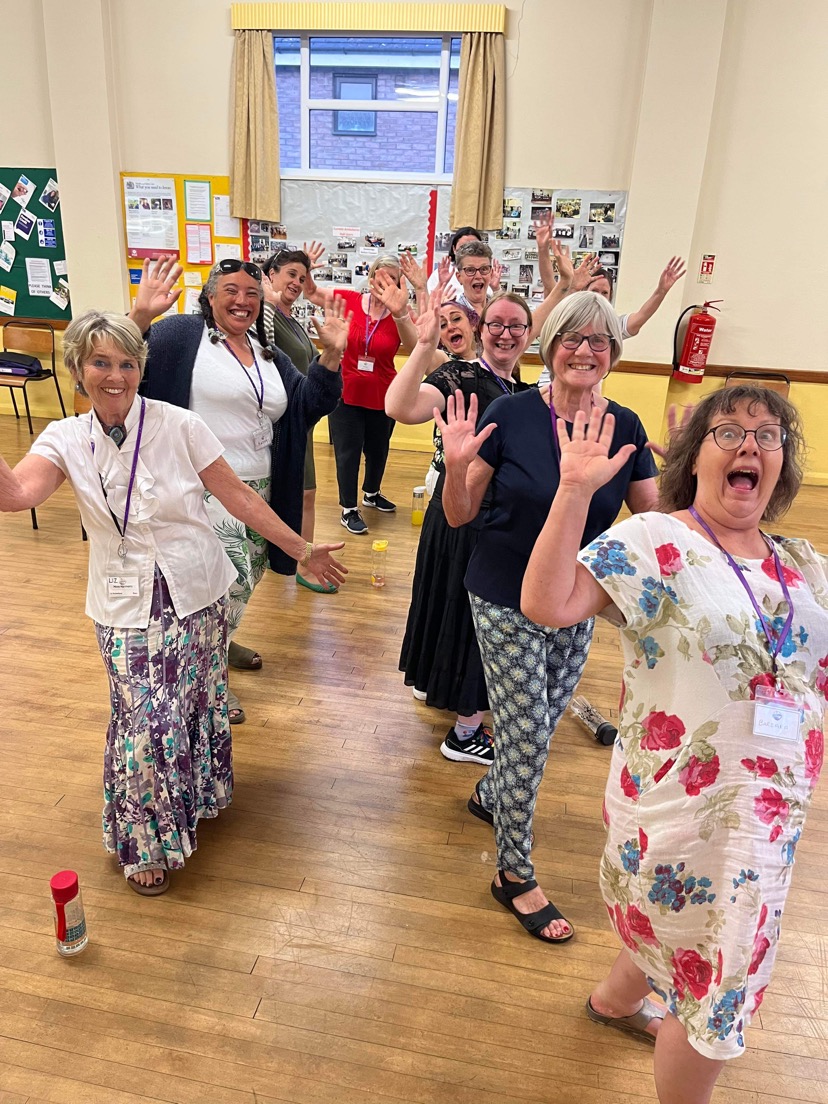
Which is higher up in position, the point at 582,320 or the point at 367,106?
the point at 367,106

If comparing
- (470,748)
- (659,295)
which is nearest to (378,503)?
(659,295)

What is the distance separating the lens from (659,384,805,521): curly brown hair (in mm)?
1334

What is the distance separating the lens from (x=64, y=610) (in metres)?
3.66

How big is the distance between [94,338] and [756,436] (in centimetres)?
147

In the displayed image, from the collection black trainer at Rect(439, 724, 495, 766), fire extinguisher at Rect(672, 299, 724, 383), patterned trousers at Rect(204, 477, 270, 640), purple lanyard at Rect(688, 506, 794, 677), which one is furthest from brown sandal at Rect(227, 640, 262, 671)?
fire extinguisher at Rect(672, 299, 724, 383)

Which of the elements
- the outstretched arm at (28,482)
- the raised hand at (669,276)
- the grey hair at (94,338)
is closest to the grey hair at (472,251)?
the raised hand at (669,276)

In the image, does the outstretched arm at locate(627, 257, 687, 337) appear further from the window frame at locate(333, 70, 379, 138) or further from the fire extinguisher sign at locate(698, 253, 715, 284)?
the window frame at locate(333, 70, 379, 138)

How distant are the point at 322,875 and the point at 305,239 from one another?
600 centimetres

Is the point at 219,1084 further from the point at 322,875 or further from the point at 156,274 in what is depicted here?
the point at 156,274

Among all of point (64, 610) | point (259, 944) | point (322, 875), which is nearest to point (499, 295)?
point (322, 875)

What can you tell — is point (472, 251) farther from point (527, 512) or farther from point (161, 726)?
point (161, 726)

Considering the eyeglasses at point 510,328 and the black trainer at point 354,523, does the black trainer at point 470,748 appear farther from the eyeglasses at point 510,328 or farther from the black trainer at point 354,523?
the black trainer at point 354,523

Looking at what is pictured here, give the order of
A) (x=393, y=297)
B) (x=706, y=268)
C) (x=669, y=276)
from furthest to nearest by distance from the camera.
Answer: (x=706, y=268)
(x=669, y=276)
(x=393, y=297)

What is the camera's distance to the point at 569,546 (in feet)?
4.05
